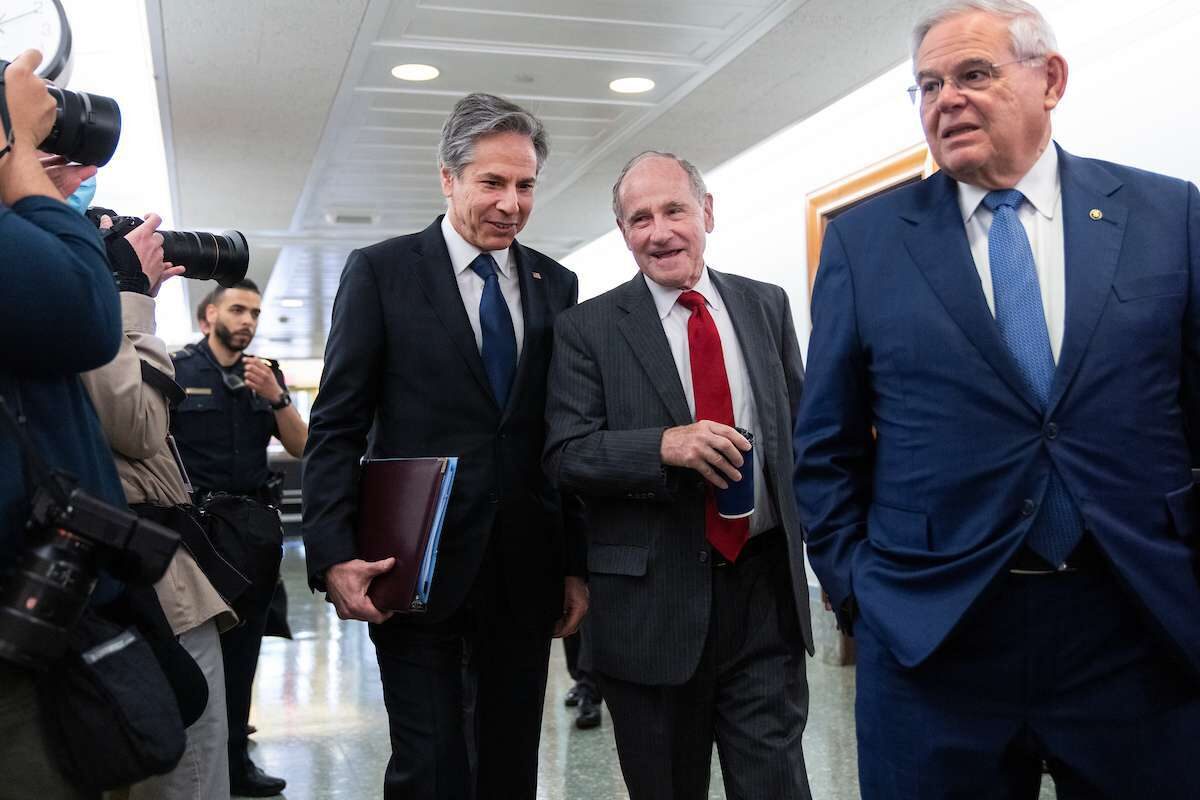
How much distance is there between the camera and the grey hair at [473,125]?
8.25ft

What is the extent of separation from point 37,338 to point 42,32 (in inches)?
119

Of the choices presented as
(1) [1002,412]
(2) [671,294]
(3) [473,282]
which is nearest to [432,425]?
(3) [473,282]

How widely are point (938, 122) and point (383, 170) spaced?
6.73 meters

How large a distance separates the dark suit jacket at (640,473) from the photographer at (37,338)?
100 centimetres

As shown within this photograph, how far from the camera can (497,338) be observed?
2.53m

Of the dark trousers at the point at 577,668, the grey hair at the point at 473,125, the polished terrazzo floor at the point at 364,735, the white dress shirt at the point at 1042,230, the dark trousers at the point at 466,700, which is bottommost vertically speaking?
the polished terrazzo floor at the point at 364,735

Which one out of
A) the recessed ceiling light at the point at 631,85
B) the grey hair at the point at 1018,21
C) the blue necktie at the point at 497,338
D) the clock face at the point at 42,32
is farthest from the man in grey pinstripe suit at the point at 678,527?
the recessed ceiling light at the point at 631,85

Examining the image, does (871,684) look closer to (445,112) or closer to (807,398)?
(807,398)

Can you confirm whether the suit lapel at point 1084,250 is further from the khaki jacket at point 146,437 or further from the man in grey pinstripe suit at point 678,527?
the khaki jacket at point 146,437

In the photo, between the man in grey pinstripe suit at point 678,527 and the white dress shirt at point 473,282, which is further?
the white dress shirt at point 473,282

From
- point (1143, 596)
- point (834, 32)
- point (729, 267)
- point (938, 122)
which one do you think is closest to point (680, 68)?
point (834, 32)

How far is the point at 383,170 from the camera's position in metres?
8.10

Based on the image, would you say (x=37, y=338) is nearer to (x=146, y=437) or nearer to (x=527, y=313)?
(x=146, y=437)

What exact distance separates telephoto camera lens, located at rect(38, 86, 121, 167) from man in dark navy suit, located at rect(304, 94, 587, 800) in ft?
2.54
